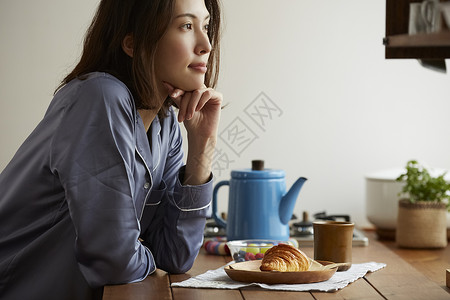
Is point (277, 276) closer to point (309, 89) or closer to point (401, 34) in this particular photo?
point (401, 34)

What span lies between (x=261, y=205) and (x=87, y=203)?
0.63 m

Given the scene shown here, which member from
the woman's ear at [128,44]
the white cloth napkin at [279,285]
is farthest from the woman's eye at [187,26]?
the white cloth napkin at [279,285]

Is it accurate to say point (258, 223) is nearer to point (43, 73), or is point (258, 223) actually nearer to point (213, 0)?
point (213, 0)

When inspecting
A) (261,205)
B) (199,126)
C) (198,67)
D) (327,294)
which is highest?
(198,67)

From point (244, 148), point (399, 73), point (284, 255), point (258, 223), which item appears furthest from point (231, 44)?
point (284, 255)

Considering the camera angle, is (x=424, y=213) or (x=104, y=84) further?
(x=424, y=213)

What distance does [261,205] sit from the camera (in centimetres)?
173

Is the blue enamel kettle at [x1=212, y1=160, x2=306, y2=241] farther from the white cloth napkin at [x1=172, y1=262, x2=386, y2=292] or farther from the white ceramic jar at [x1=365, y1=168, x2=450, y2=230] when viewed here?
the white ceramic jar at [x1=365, y1=168, x2=450, y2=230]

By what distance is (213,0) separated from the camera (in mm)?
1612

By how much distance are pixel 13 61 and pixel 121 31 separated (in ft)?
4.03

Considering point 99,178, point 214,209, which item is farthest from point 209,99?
point 214,209

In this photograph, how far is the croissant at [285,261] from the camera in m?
1.27

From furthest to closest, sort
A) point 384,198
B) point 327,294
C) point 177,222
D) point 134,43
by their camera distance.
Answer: point 384,198, point 177,222, point 134,43, point 327,294

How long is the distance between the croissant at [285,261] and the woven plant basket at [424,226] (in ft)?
2.86
